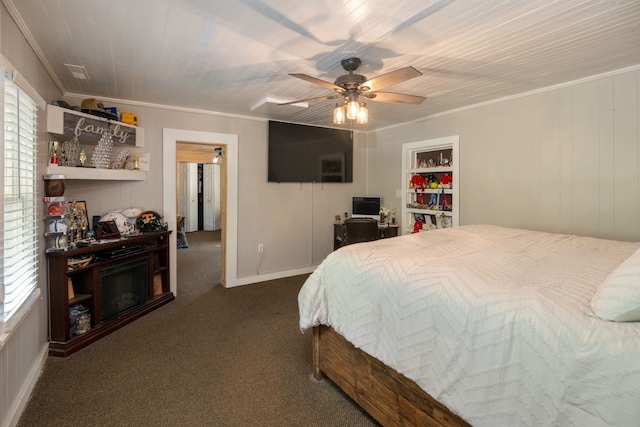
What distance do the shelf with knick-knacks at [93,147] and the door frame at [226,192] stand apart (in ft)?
0.91

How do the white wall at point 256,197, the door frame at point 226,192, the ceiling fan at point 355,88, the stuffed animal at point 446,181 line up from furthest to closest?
1. the stuffed animal at point 446,181
2. the door frame at point 226,192
3. the white wall at point 256,197
4. the ceiling fan at point 355,88

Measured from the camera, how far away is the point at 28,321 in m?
2.05

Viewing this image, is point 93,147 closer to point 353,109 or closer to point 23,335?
point 23,335

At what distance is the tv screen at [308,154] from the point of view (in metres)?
4.36

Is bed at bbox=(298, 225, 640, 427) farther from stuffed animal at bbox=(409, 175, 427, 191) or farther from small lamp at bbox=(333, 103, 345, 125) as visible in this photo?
stuffed animal at bbox=(409, 175, 427, 191)

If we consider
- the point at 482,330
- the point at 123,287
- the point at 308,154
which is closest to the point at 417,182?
the point at 308,154

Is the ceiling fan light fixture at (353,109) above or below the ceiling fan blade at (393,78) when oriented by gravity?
below

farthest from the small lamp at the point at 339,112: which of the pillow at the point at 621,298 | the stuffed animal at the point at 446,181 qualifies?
the stuffed animal at the point at 446,181

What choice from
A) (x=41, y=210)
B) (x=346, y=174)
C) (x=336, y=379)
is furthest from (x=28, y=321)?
(x=346, y=174)

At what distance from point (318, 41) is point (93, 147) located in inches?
107

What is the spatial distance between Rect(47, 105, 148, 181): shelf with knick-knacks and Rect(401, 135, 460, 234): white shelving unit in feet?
11.4

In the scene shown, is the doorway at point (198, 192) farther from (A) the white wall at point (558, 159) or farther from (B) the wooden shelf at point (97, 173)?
(A) the white wall at point (558, 159)

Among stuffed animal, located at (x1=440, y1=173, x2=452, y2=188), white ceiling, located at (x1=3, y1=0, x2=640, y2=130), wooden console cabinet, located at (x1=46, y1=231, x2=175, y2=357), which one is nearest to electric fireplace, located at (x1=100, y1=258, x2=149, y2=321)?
wooden console cabinet, located at (x1=46, y1=231, x2=175, y2=357)

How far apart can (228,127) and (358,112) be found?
7.89ft
